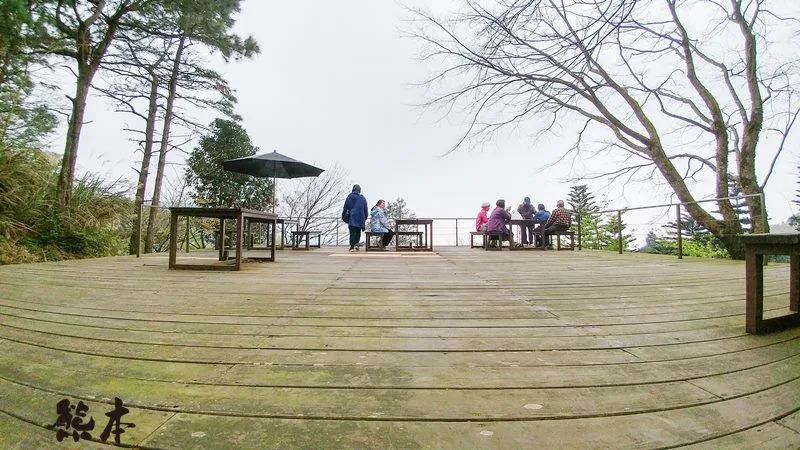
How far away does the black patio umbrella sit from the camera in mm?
7500

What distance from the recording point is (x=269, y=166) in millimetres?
7848

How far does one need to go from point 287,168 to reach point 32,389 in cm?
725

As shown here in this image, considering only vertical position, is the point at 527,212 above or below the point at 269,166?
below

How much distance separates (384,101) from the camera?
18.2 metres

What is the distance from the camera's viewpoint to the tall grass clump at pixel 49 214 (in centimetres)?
485

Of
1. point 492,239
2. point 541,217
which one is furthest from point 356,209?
point 541,217

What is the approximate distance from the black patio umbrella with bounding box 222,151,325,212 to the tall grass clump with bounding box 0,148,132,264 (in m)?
1.99

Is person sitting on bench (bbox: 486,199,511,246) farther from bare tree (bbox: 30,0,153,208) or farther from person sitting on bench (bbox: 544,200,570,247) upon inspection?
bare tree (bbox: 30,0,153,208)

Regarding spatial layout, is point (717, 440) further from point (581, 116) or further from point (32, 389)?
point (581, 116)

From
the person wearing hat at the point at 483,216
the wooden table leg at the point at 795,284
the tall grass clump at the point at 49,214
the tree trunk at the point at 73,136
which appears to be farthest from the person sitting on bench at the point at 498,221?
the tree trunk at the point at 73,136

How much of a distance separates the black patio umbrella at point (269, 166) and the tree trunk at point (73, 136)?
7.43 ft

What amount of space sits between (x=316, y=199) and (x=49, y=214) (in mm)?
10863

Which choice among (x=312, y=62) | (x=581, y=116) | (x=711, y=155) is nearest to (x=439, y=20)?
(x=581, y=116)

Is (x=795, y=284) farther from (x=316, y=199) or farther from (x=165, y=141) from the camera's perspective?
(x=316, y=199)
